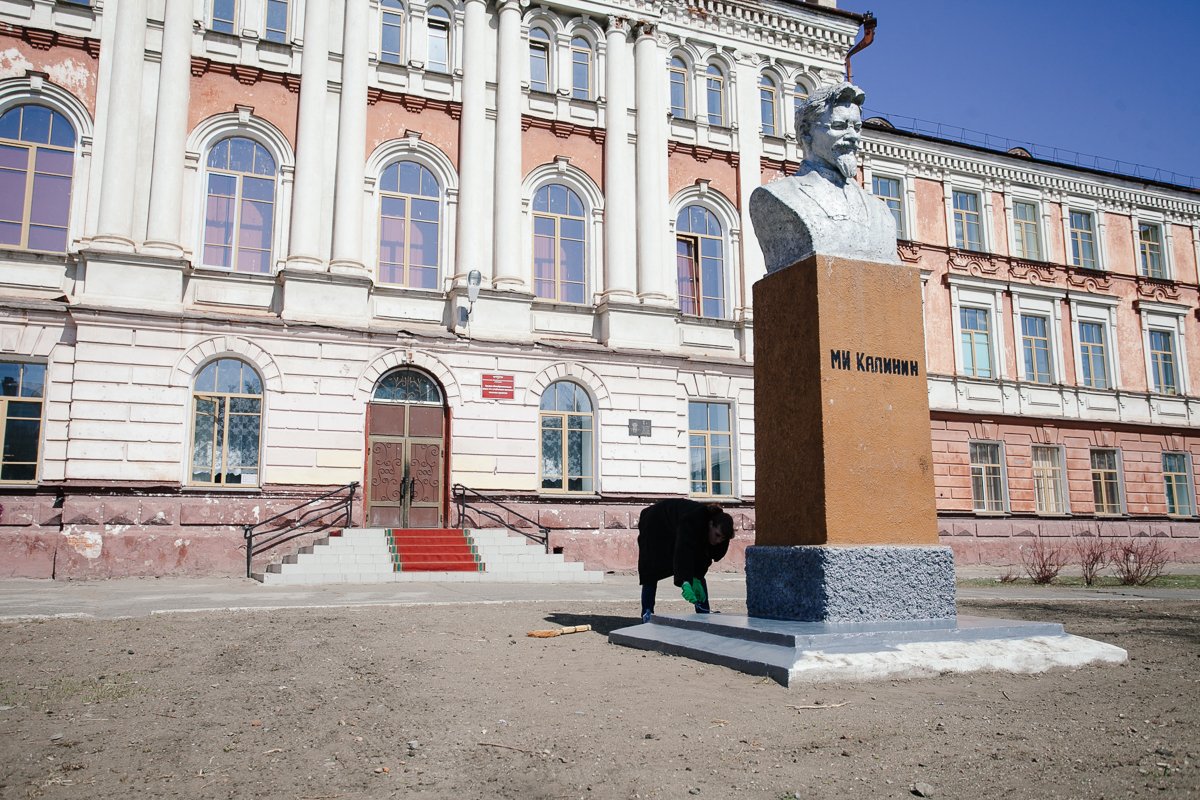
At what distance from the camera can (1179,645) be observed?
23.3ft

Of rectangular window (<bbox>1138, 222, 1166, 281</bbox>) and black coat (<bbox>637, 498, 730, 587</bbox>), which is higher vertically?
rectangular window (<bbox>1138, 222, 1166, 281</bbox>)

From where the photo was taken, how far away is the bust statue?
6871 millimetres

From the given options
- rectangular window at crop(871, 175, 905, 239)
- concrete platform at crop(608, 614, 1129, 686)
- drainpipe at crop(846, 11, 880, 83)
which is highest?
drainpipe at crop(846, 11, 880, 83)

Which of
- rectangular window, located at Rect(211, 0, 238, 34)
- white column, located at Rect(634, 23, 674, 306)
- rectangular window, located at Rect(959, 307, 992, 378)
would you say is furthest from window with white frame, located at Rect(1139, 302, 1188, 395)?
rectangular window, located at Rect(211, 0, 238, 34)

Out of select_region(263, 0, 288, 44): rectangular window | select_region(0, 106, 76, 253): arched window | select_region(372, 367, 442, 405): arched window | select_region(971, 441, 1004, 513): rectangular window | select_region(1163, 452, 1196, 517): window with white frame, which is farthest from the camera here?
select_region(1163, 452, 1196, 517): window with white frame

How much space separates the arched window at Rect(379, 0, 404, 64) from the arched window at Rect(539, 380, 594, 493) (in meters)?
7.70

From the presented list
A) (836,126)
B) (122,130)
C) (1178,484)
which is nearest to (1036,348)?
(1178,484)

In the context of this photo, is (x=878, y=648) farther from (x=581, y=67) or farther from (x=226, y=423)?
(x=581, y=67)

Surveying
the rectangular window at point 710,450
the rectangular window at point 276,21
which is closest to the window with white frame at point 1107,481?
the rectangular window at point 710,450

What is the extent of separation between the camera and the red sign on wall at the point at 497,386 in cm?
1847

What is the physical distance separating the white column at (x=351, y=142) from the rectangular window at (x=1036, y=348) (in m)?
18.5

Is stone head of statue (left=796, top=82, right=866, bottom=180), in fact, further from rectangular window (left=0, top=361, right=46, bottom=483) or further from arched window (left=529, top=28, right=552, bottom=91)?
arched window (left=529, top=28, right=552, bottom=91)

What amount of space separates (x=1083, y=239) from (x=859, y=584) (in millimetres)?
25960

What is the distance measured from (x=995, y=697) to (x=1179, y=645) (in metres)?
3.13
